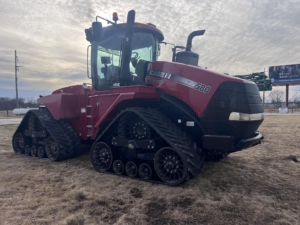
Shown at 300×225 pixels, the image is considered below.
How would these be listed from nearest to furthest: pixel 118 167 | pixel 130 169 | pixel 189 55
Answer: pixel 130 169 < pixel 118 167 < pixel 189 55

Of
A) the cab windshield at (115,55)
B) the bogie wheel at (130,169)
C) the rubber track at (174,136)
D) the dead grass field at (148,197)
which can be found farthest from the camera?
the cab windshield at (115,55)

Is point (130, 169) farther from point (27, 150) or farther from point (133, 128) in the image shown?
point (27, 150)

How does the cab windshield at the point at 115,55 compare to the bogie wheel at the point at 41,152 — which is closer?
the cab windshield at the point at 115,55

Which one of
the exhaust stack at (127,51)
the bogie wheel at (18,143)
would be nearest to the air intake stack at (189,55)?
the exhaust stack at (127,51)

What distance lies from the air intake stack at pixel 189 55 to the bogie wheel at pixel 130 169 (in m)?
2.58

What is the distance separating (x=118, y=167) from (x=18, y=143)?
14.4 feet

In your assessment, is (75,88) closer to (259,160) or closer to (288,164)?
(259,160)

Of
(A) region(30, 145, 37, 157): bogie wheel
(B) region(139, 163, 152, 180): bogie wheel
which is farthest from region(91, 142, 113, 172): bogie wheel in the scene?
(A) region(30, 145, 37, 157): bogie wheel

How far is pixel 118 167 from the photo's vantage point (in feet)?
16.8

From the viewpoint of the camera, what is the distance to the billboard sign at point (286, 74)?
46.2m

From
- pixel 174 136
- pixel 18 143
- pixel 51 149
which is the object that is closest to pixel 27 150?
pixel 18 143

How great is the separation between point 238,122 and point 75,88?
176 inches

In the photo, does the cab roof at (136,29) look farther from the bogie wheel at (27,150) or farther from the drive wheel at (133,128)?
the bogie wheel at (27,150)

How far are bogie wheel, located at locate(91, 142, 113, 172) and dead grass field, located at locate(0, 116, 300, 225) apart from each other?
0.21 metres
